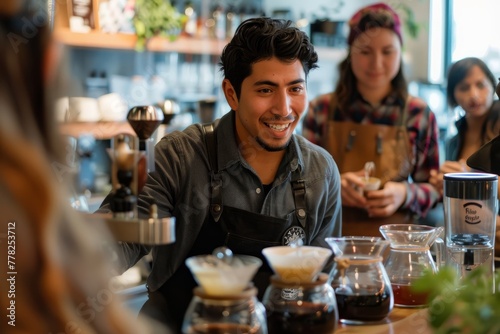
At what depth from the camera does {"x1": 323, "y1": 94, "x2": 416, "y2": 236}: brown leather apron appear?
372 centimetres

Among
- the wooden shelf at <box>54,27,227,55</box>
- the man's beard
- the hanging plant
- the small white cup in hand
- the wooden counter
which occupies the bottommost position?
the wooden counter

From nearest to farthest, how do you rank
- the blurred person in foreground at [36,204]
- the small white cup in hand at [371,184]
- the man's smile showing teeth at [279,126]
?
the blurred person in foreground at [36,204]
the man's smile showing teeth at [279,126]
the small white cup in hand at [371,184]

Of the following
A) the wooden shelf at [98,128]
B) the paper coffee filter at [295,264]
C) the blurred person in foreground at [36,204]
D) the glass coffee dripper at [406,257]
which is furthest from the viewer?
the wooden shelf at [98,128]

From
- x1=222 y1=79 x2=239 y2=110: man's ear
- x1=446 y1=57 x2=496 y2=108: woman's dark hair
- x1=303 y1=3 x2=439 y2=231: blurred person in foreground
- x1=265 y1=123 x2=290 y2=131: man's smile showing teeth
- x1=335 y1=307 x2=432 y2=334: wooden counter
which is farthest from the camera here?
x1=446 y1=57 x2=496 y2=108: woman's dark hair

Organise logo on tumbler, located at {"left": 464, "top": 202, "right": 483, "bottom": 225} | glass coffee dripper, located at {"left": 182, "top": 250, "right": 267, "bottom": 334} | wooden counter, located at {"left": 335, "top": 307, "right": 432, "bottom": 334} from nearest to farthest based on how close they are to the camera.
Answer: glass coffee dripper, located at {"left": 182, "top": 250, "right": 267, "bottom": 334} < wooden counter, located at {"left": 335, "top": 307, "right": 432, "bottom": 334} < logo on tumbler, located at {"left": 464, "top": 202, "right": 483, "bottom": 225}

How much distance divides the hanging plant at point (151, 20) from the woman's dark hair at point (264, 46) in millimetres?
2211

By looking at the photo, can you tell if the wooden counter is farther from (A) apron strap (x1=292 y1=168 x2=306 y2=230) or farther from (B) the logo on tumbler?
(A) apron strap (x1=292 y1=168 x2=306 y2=230)

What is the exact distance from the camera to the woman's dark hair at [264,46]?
102 inches

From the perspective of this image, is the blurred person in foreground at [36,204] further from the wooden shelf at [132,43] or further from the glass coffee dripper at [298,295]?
the wooden shelf at [132,43]

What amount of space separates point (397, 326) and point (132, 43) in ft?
10.9

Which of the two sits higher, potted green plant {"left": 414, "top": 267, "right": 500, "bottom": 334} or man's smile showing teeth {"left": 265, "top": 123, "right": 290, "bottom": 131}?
man's smile showing teeth {"left": 265, "top": 123, "right": 290, "bottom": 131}

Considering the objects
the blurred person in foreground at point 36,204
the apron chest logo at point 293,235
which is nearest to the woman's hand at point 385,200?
the apron chest logo at point 293,235

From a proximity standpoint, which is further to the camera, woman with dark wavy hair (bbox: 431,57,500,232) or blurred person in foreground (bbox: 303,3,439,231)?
woman with dark wavy hair (bbox: 431,57,500,232)

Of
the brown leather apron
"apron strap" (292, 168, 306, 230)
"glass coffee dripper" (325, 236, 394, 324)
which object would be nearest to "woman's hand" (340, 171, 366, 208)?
the brown leather apron
